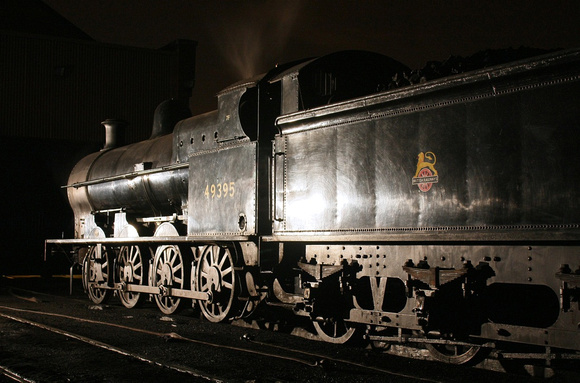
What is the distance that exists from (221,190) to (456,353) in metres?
3.70

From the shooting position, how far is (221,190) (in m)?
8.22

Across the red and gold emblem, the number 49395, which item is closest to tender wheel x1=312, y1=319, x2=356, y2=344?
the red and gold emblem

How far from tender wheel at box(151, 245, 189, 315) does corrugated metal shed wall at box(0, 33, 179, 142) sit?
15.4m

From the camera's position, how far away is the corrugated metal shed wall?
926 inches

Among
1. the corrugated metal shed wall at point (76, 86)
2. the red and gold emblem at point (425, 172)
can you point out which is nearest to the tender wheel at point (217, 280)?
the red and gold emblem at point (425, 172)

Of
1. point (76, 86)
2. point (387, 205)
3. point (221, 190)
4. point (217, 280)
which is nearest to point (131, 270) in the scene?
point (217, 280)

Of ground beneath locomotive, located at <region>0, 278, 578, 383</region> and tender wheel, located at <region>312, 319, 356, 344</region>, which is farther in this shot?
tender wheel, located at <region>312, 319, 356, 344</region>

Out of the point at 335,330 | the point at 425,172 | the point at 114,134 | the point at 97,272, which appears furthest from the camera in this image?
the point at 114,134

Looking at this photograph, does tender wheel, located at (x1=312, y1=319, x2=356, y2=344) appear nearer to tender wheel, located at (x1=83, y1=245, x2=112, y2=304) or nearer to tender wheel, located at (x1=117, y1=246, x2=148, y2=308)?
tender wheel, located at (x1=117, y1=246, x2=148, y2=308)

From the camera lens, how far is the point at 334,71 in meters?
7.53

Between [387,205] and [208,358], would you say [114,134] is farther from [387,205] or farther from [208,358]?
[387,205]

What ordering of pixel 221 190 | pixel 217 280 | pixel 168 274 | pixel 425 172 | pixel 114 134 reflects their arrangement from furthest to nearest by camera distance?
pixel 114 134 → pixel 168 274 → pixel 217 280 → pixel 221 190 → pixel 425 172

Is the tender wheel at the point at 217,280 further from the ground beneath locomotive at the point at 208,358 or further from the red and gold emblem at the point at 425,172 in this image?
the red and gold emblem at the point at 425,172

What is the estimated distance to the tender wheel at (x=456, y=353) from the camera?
561 cm
